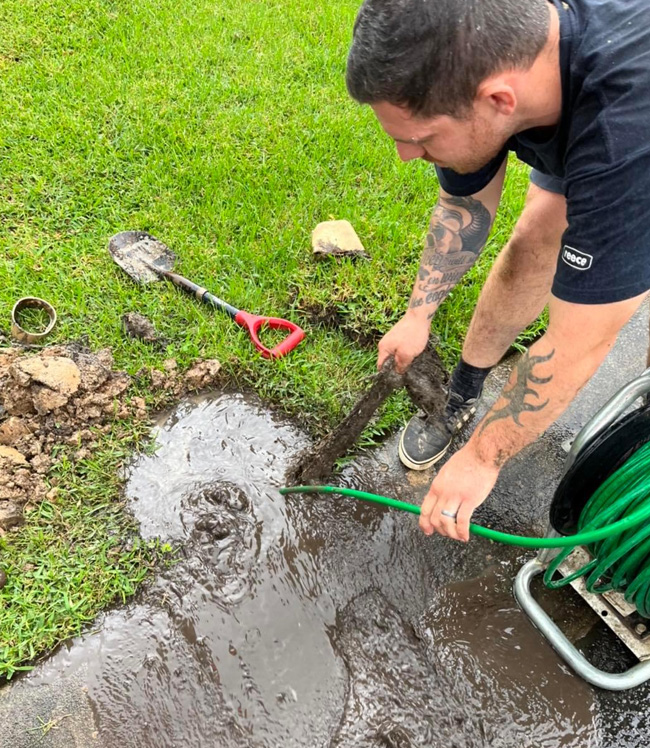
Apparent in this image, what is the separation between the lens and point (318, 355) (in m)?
3.16

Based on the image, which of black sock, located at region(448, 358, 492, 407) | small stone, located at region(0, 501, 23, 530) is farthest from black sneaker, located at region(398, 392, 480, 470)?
small stone, located at region(0, 501, 23, 530)

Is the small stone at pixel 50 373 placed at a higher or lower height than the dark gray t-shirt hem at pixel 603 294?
lower

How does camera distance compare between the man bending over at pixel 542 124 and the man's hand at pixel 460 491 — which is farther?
the man's hand at pixel 460 491

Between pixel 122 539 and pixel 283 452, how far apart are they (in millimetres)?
812

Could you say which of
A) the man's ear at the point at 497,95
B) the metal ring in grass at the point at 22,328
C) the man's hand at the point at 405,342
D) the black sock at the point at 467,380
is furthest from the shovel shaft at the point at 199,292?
the man's ear at the point at 497,95

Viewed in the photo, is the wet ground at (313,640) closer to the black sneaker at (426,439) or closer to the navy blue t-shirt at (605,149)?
the black sneaker at (426,439)

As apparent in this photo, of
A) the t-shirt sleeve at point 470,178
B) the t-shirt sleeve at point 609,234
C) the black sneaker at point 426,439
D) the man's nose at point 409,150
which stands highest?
the t-shirt sleeve at point 609,234

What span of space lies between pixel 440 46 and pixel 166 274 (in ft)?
7.56

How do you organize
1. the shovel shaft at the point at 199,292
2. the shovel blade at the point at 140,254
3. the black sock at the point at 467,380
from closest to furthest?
1. the black sock at the point at 467,380
2. the shovel shaft at the point at 199,292
3. the shovel blade at the point at 140,254

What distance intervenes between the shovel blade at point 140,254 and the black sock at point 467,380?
181 cm

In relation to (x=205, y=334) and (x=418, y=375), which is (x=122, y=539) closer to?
(x=205, y=334)

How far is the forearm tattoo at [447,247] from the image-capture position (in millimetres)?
2383

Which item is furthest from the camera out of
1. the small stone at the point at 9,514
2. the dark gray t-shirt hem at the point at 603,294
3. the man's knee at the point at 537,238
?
the small stone at the point at 9,514

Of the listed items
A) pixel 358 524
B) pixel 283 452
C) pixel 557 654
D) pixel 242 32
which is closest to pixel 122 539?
pixel 283 452
